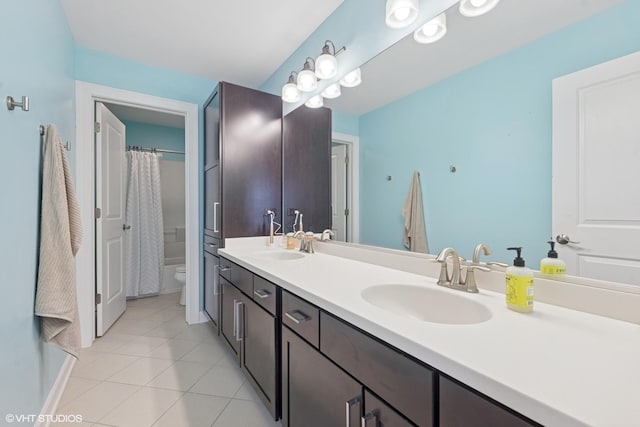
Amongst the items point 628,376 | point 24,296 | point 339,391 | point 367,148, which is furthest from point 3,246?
point 628,376

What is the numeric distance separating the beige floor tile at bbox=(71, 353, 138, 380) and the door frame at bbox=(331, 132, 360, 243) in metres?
1.75

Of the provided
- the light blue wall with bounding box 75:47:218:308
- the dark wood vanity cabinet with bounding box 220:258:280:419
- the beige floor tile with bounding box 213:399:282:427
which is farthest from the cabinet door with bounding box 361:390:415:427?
the light blue wall with bounding box 75:47:218:308

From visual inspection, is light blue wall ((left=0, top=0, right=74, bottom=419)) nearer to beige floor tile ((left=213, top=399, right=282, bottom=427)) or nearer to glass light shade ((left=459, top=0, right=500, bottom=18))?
beige floor tile ((left=213, top=399, right=282, bottom=427))

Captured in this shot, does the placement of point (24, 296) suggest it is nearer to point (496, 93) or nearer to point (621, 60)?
point (496, 93)

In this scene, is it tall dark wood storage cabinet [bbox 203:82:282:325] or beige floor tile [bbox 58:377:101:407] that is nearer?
beige floor tile [bbox 58:377:101:407]

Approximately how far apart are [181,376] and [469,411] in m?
1.82

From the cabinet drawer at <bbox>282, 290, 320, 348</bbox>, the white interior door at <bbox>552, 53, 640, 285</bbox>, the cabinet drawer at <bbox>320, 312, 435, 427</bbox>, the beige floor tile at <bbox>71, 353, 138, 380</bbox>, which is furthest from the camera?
the beige floor tile at <bbox>71, 353, 138, 380</bbox>

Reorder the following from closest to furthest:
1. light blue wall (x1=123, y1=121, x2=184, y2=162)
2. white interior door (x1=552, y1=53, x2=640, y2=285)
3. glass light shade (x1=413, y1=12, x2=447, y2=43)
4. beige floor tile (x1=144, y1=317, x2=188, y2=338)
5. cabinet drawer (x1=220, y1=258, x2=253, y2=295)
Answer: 1. white interior door (x1=552, y1=53, x2=640, y2=285)
2. glass light shade (x1=413, y1=12, x2=447, y2=43)
3. cabinet drawer (x1=220, y1=258, x2=253, y2=295)
4. beige floor tile (x1=144, y1=317, x2=188, y2=338)
5. light blue wall (x1=123, y1=121, x2=184, y2=162)

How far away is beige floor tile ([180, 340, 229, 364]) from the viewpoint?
6.48 ft

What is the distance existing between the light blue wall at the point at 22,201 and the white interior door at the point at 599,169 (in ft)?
5.91

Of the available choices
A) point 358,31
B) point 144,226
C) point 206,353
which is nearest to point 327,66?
point 358,31

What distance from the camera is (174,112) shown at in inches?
101

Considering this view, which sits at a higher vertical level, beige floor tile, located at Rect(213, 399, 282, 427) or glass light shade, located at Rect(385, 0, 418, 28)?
glass light shade, located at Rect(385, 0, 418, 28)

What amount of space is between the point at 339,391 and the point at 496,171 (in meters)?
0.89
